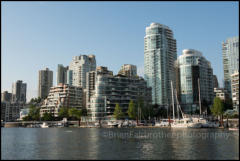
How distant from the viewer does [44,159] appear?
44.5 metres

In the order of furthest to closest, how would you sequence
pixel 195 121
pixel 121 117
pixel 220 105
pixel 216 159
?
1. pixel 121 117
2. pixel 220 105
3. pixel 195 121
4. pixel 216 159

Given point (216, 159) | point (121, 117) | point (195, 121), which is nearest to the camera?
point (216, 159)

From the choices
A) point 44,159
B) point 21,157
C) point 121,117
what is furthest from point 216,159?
point 121,117

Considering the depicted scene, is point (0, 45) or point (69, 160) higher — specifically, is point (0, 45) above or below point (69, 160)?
above

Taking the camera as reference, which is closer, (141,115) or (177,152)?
(177,152)

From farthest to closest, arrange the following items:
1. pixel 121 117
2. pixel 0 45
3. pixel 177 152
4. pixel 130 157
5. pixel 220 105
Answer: pixel 121 117, pixel 220 105, pixel 177 152, pixel 130 157, pixel 0 45

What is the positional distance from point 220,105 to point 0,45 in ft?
430

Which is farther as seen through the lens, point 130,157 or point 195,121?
point 195,121

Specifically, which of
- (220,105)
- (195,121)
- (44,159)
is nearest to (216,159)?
(44,159)

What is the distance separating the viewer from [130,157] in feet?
148

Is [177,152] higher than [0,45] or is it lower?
lower

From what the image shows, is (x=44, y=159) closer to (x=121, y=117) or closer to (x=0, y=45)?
(x=0, y=45)

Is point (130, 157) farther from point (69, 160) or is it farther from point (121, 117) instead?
point (121, 117)

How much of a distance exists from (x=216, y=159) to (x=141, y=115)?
151 meters
